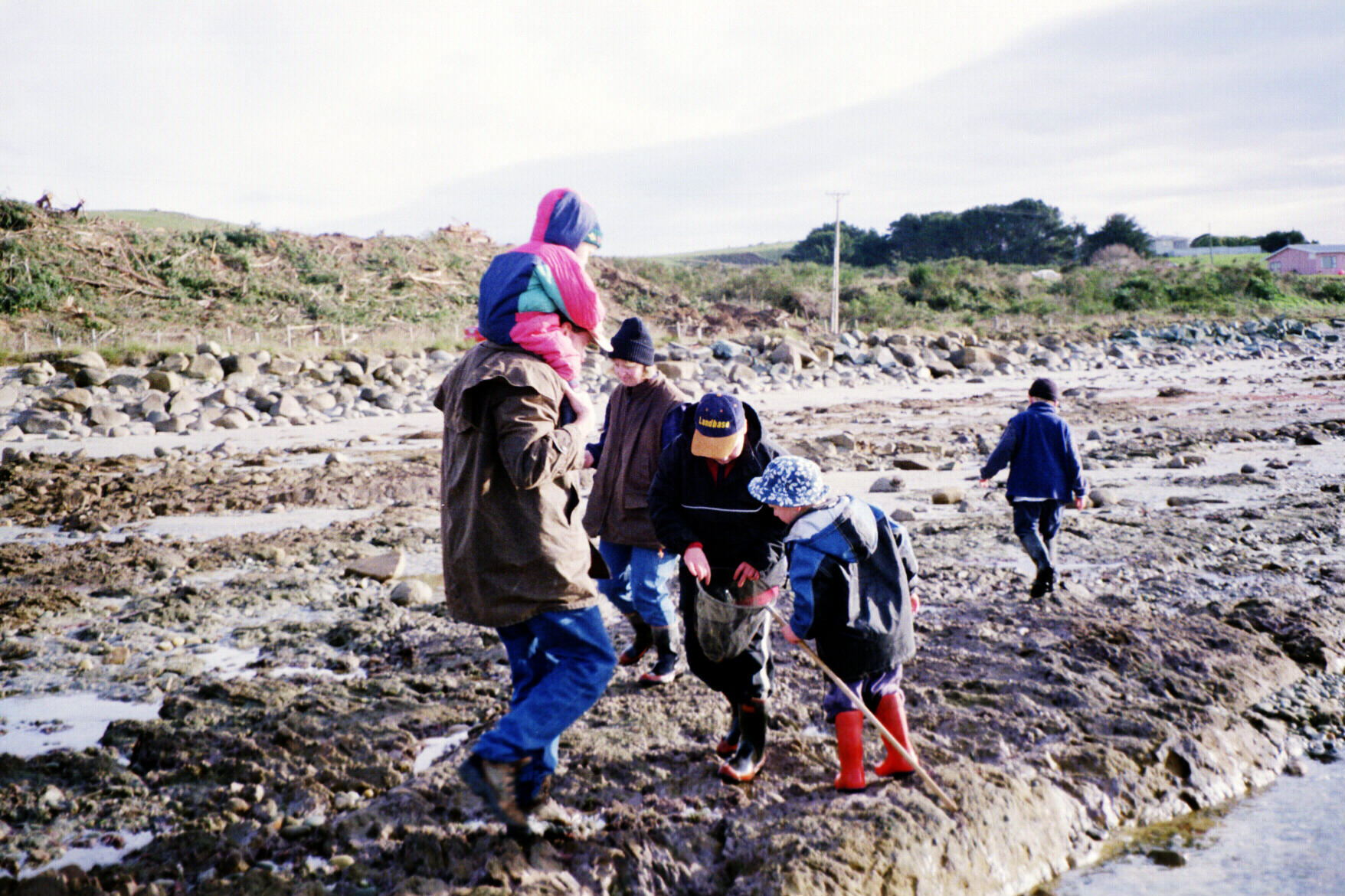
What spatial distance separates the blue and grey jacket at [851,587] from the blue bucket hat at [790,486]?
0.06 metres

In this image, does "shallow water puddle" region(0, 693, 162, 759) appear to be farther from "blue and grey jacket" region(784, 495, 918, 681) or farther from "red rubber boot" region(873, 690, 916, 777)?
"red rubber boot" region(873, 690, 916, 777)

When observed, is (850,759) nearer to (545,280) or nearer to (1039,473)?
(545,280)

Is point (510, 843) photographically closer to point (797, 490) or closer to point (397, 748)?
point (397, 748)

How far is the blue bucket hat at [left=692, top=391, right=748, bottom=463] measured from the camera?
130 inches

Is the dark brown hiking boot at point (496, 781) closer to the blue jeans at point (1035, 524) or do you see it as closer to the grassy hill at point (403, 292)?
the blue jeans at point (1035, 524)

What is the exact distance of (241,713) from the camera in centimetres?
414

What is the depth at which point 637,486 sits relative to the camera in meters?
4.36

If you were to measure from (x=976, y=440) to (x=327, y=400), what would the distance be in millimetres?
11098

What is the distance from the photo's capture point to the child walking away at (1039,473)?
5711 mm

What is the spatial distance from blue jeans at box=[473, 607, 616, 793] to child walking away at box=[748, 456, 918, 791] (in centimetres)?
68

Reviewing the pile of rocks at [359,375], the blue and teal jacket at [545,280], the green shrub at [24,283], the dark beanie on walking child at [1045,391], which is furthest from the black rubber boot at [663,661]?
the green shrub at [24,283]

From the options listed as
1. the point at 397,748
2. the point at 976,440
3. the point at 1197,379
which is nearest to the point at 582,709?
the point at 397,748

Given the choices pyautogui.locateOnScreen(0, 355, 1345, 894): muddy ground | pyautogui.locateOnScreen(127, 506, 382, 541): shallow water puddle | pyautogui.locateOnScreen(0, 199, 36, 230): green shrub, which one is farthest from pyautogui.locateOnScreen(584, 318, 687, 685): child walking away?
pyautogui.locateOnScreen(0, 199, 36, 230): green shrub

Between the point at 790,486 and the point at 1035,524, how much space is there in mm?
3262
